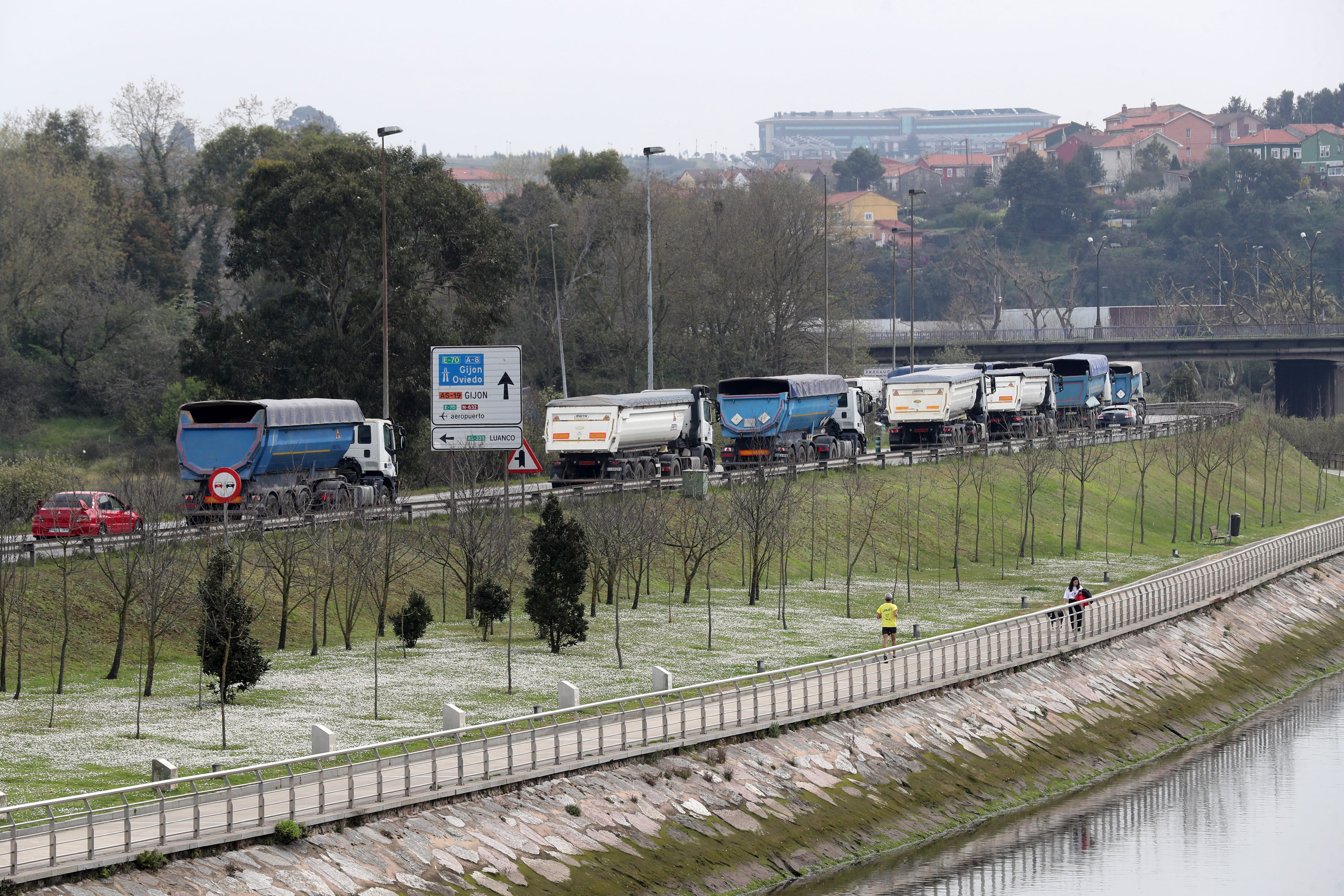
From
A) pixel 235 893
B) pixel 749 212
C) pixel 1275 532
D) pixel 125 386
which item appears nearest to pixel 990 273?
pixel 749 212

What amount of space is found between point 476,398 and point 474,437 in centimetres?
96

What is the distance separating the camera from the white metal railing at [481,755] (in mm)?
19875

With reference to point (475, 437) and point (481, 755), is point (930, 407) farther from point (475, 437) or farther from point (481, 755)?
point (481, 755)

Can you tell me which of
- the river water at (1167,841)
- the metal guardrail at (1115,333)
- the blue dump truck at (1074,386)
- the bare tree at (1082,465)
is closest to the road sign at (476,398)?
the river water at (1167,841)

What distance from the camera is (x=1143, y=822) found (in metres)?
33.0

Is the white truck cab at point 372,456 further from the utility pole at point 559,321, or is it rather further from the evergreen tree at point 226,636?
the utility pole at point 559,321

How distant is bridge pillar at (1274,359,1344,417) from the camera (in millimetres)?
124250

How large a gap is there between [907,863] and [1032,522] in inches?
1365

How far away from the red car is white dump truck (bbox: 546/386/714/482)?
53.7ft

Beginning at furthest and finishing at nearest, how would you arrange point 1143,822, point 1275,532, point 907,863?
point 1275,532, point 1143,822, point 907,863

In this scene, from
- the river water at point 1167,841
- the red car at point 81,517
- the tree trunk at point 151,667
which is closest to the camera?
the river water at point 1167,841

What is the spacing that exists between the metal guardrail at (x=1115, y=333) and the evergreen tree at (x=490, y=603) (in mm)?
82091

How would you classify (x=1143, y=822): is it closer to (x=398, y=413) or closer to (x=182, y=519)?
(x=182, y=519)

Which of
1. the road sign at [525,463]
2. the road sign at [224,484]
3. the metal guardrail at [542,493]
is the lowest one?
the metal guardrail at [542,493]
